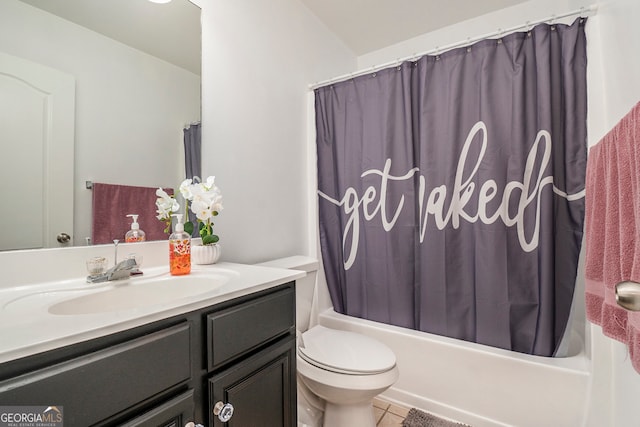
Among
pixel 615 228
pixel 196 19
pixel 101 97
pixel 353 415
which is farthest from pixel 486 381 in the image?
pixel 196 19

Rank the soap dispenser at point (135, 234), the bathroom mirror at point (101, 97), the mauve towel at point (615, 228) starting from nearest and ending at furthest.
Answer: the mauve towel at point (615, 228)
the bathroom mirror at point (101, 97)
the soap dispenser at point (135, 234)

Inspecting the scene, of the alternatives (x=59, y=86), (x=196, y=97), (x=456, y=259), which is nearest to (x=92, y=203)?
(x=59, y=86)

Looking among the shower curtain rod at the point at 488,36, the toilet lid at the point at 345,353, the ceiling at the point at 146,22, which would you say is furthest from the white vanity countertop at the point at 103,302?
the shower curtain rod at the point at 488,36

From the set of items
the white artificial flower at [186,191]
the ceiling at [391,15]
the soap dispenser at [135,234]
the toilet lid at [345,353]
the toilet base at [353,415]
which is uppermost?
the ceiling at [391,15]

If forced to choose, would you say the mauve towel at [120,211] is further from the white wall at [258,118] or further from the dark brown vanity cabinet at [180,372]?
the dark brown vanity cabinet at [180,372]

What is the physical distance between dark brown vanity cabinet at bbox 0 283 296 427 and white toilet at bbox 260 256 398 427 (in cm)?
25

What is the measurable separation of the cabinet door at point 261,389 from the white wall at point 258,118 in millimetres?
615

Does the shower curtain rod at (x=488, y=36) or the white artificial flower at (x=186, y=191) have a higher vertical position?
the shower curtain rod at (x=488, y=36)

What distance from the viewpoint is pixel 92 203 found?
0.95 m

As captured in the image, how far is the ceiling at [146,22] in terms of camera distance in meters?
0.92

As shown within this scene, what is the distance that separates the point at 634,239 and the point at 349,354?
1.03 metres

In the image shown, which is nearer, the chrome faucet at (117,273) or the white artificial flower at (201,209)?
the chrome faucet at (117,273)

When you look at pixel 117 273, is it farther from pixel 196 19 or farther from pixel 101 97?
pixel 196 19

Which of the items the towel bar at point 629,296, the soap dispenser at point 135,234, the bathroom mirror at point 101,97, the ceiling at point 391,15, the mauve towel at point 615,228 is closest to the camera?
the towel bar at point 629,296
